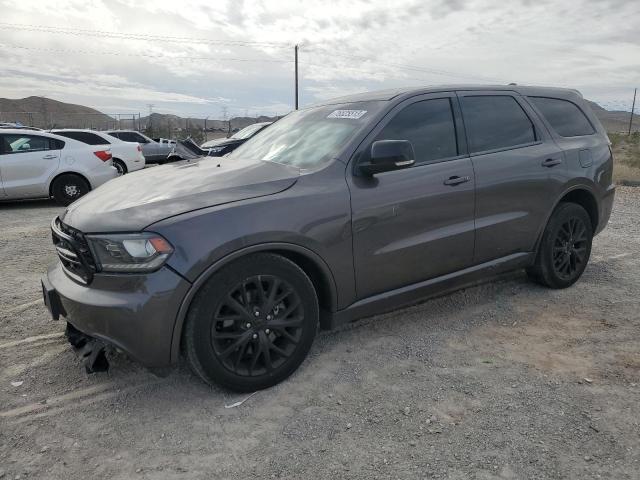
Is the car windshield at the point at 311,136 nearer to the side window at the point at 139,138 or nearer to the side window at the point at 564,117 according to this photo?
the side window at the point at 564,117

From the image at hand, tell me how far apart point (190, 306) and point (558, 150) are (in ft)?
10.9

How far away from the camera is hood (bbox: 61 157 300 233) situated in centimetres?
276

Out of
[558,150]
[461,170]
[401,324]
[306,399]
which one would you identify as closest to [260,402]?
[306,399]

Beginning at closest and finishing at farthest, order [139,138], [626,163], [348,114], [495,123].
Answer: [348,114], [495,123], [626,163], [139,138]

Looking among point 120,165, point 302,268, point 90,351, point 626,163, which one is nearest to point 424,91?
point 302,268

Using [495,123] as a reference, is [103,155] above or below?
below

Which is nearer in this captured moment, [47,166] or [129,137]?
[47,166]

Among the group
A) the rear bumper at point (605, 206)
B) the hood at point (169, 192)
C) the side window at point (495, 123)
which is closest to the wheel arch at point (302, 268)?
the hood at point (169, 192)

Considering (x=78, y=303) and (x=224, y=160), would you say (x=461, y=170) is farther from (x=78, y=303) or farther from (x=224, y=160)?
(x=78, y=303)

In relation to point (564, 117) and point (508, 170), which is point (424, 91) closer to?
point (508, 170)

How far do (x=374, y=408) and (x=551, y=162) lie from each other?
2661mm

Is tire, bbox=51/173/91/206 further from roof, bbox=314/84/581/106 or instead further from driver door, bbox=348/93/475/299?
driver door, bbox=348/93/475/299

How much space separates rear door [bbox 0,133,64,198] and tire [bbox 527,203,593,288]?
28.0 feet

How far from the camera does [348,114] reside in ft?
12.1
